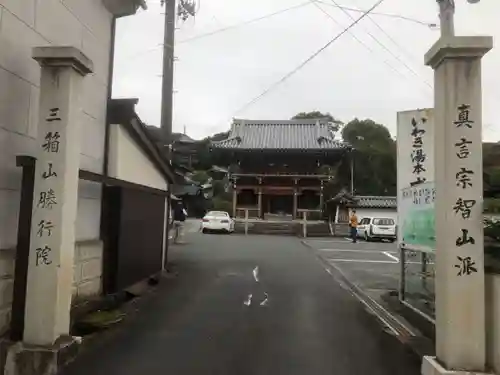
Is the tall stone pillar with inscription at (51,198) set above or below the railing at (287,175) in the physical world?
below

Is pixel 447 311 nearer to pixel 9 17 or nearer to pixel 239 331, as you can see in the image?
pixel 239 331

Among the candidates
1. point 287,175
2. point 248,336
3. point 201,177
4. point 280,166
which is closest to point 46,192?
point 248,336

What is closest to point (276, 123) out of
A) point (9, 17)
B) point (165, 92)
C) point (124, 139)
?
point (165, 92)

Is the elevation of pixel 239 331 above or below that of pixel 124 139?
below

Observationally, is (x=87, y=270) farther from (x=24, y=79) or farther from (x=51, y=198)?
(x=24, y=79)

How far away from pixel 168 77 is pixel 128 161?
23.0 feet

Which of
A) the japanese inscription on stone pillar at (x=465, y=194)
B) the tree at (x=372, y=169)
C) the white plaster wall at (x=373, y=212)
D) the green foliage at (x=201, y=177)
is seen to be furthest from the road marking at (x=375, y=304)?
the green foliage at (x=201, y=177)

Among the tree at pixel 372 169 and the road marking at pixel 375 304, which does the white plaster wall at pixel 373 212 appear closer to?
the tree at pixel 372 169

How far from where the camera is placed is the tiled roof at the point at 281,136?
3697 cm

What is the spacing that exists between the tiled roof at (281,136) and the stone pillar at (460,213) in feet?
103

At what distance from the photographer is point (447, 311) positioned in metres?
4.39

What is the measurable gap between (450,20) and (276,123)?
34.1 metres

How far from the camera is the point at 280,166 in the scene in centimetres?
3772

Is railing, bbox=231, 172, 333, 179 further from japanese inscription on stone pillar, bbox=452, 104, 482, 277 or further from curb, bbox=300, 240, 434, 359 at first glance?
japanese inscription on stone pillar, bbox=452, 104, 482, 277
